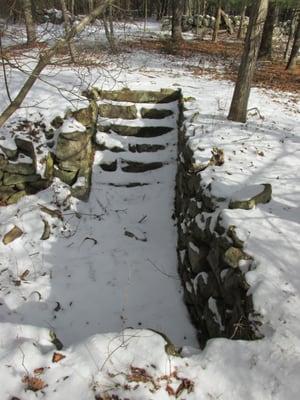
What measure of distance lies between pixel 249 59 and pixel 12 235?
565 centimetres

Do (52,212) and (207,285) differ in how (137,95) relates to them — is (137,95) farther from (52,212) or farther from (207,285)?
(207,285)

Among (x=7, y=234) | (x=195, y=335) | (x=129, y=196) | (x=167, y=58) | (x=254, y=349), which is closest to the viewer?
(x=254, y=349)

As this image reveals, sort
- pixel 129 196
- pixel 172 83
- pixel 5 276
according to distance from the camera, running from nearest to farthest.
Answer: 1. pixel 5 276
2. pixel 129 196
3. pixel 172 83

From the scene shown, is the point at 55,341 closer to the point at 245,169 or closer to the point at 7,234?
the point at 7,234

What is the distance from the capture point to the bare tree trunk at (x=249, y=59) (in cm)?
649

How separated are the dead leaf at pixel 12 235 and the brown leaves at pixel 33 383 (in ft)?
12.7

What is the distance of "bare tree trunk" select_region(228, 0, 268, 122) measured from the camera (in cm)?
649

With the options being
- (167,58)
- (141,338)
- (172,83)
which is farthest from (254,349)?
(167,58)

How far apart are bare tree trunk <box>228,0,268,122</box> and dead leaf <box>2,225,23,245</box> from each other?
4.97 meters

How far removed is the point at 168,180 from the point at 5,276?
3875mm

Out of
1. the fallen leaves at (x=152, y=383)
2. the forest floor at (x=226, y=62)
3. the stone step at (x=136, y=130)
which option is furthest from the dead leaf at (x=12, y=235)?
the forest floor at (x=226, y=62)

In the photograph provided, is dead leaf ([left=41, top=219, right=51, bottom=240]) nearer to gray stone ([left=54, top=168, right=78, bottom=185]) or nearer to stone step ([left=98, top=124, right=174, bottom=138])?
gray stone ([left=54, top=168, right=78, bottom=185])

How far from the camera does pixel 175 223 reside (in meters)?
7.07

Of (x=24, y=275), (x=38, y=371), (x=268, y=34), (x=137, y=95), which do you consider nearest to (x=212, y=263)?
(x=38, y=371)
